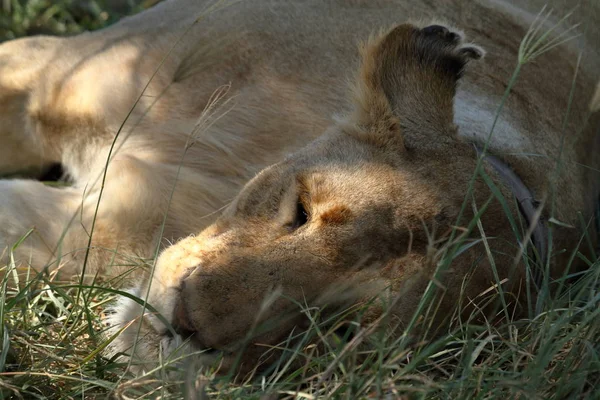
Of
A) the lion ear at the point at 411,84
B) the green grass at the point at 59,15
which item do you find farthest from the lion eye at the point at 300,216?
the green grass at the point at 59,15

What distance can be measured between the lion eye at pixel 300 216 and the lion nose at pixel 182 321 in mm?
382

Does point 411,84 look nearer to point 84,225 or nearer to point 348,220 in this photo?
point 348,220

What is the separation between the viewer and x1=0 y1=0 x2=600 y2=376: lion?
227cm

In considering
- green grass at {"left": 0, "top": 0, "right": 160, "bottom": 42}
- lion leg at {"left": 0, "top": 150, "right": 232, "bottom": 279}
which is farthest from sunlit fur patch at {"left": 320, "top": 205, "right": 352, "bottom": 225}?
green grass at {"left": 0, "top": 0, "right": 160, "bottom": 42}

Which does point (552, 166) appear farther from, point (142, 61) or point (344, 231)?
point (142, 61)

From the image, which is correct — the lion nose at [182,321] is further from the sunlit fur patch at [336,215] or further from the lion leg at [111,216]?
the lion leg at [111,216]

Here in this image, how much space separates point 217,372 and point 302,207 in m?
0.55

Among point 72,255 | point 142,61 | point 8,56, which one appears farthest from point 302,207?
point 8,56

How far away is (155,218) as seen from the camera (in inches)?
120

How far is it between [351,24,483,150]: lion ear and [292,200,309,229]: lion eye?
1.21 feet

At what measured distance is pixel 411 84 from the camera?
2771 mm

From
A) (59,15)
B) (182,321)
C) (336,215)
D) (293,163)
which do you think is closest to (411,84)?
(293,163)

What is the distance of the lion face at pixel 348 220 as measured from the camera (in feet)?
7.18

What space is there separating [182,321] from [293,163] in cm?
69
